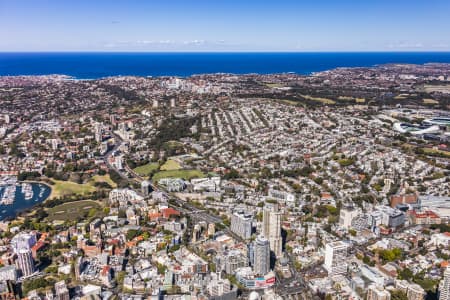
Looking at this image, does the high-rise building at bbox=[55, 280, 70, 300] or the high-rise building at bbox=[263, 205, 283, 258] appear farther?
the high-rise building at bbox=[263, 205, 283, 258]

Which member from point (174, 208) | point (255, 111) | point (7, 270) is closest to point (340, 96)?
point (255, 111)

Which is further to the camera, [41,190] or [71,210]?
[41,190]

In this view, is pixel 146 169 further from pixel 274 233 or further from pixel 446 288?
pixel 446 288

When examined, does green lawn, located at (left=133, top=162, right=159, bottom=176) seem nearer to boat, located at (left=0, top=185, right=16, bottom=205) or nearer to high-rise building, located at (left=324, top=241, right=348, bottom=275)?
boat, located at (left=0, top=185, right=16, bottom=205)

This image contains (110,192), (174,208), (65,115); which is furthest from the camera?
(65,115)

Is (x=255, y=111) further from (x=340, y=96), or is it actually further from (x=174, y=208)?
(x=174, y=208)

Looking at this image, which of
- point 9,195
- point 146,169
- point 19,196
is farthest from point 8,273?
point 146,169

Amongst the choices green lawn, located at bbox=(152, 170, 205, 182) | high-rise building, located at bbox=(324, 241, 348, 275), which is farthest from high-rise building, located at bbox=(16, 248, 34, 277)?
high-rise building, located at bbox=(324, 241, 348, 275)
